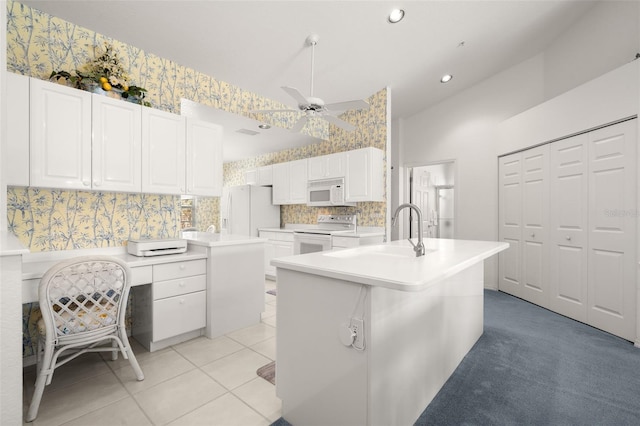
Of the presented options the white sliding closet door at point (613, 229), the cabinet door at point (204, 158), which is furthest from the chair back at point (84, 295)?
the white sliding closet door at point (613, 229)

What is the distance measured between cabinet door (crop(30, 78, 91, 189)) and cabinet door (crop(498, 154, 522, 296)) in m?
4.99

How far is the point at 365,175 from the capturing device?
423 cm

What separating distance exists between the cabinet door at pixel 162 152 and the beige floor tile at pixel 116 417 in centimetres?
163

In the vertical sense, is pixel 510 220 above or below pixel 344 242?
above

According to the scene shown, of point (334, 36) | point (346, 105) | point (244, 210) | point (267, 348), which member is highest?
point (334, 36)

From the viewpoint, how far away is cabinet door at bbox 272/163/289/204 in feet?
17.2

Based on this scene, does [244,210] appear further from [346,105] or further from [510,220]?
[510,220]

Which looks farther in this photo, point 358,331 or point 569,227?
point 569,227

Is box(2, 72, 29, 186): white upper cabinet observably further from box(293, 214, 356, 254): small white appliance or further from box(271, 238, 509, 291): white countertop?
box(293, 214, 356, 254): small white appliance

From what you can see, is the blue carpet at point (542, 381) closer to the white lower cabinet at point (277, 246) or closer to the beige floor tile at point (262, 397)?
the beige floor tile at point (262, 397)

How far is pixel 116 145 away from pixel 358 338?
242cm

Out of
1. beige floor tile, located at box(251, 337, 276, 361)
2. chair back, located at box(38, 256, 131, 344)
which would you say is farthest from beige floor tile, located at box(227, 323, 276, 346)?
chair back, located at box(38, 256, 131, 344)

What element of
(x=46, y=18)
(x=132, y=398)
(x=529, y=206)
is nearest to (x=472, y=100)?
(x=529, y=206)

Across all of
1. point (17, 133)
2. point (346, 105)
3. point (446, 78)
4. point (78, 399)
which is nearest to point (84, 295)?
point (78, 399)
